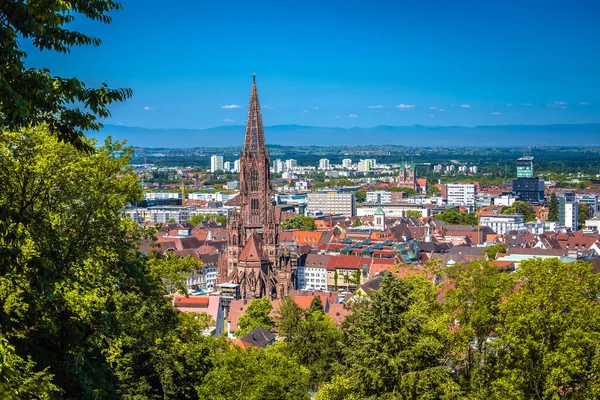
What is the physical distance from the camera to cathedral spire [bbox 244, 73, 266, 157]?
7844 cm

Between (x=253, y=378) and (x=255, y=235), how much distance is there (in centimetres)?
4966

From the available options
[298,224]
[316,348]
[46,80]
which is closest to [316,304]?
[316,348]

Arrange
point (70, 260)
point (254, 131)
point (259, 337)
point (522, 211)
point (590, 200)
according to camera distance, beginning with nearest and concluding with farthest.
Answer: point (70, 260) < point (259, 337) < point (254, 131) < point (522, 211) < point (590, 200)

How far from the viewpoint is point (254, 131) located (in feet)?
260

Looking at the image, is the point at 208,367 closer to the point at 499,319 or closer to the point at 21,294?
the point at 499,319

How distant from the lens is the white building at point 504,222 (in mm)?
134375

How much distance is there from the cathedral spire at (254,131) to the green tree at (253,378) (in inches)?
2091

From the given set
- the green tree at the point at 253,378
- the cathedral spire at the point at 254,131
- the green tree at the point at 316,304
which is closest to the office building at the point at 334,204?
the cathedral spire at the point at 254,131

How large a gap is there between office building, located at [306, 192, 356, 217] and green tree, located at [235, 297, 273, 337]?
13096 centimetres

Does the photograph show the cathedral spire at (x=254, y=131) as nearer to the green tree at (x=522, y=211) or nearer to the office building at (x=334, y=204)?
the green tree at (x=522, y=211)

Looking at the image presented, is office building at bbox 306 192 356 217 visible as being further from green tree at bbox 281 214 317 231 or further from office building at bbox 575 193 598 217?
green tree at bbox 281 214 317 231

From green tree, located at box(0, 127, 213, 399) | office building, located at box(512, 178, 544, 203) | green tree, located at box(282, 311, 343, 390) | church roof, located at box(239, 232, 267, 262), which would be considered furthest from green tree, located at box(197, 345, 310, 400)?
office building, located at box(512, 178, 544, 203)

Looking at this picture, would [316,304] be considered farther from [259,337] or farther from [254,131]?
[254,131]

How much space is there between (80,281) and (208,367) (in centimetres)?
1005
